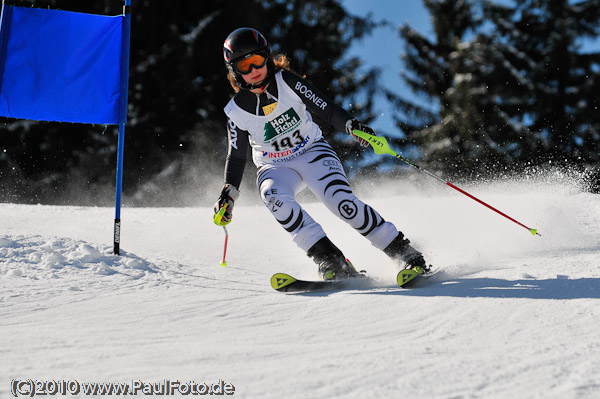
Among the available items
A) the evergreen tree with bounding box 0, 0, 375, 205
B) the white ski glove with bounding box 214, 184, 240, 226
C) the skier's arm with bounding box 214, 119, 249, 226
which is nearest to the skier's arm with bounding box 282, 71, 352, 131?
the skier's arm with bounding box 214, 119, 249, 226

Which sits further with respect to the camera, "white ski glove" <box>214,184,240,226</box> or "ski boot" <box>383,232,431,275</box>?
"white ski glove" <box>214,184,240,226</box>

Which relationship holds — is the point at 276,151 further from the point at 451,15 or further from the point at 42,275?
the point at 451,15

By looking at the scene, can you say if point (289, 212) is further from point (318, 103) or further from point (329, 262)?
point (318, 103)

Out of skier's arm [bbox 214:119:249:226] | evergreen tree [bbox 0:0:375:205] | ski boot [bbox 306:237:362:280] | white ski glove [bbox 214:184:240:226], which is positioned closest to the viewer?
ski boot [bbox 306:237:362:280]

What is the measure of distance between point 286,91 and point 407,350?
80.6 inches

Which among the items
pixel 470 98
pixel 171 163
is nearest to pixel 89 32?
Answer: pixel 171 163

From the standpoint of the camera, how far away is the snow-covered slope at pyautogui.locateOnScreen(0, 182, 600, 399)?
1.82m

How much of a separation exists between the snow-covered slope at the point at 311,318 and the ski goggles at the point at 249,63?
1.29 meters

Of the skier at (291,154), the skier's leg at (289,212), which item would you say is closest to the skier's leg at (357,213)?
the skier at (291,154)

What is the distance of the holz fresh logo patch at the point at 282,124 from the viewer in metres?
3.64

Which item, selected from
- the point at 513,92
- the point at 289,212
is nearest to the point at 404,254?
the point at 289,212

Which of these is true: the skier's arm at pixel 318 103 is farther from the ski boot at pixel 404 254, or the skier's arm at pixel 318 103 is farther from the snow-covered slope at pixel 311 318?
the snow-covered slope at pixel 311 318

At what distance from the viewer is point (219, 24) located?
698 inches

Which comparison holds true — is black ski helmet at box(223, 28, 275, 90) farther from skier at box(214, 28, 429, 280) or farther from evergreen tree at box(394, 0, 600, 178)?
evergreen tree at box(394, 0, 600, 178)
